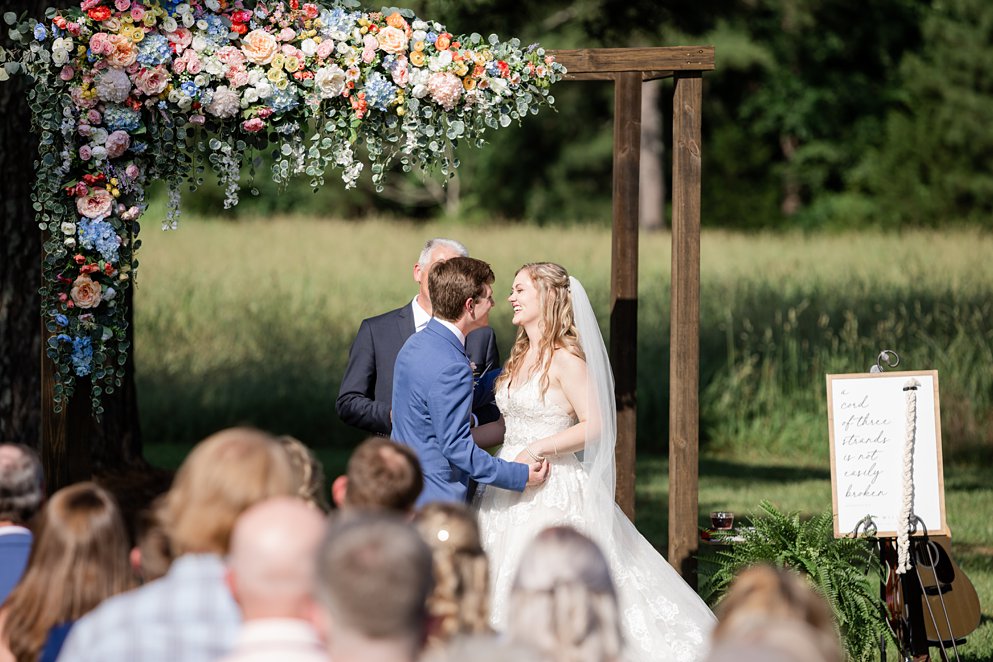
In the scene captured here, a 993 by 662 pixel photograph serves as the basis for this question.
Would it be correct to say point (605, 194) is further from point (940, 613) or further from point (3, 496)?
point (3, 496)

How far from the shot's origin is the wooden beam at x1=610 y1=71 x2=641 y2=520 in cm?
614

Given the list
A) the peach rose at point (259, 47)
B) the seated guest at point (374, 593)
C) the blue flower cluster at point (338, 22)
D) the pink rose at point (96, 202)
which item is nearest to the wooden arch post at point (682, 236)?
the blue flower cluster at point (338, 22)

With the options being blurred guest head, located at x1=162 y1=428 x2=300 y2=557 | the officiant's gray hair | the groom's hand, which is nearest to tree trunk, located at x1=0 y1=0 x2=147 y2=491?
the officiant's gray hair

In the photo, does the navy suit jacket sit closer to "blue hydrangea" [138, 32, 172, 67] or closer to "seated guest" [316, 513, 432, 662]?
"blue hydrangea" [138, 32, 172, 67]

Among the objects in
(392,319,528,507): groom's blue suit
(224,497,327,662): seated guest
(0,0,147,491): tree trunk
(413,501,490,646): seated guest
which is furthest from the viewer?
(0,0,147,491): tree trunk

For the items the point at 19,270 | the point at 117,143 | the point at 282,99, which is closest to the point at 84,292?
the point at 117,143

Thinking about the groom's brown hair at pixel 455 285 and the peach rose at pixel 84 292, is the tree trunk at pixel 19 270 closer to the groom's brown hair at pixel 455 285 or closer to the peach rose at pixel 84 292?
the peach rose at pixel 84 292

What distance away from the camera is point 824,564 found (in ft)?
18.0

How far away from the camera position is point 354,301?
50.3 feet

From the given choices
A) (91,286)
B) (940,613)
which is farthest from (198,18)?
(940,613)

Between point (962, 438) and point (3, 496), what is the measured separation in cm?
1075

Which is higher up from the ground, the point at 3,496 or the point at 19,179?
the point at 19,179

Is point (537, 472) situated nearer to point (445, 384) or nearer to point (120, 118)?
point (445, 384)

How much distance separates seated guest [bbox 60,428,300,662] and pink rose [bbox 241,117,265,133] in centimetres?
237
